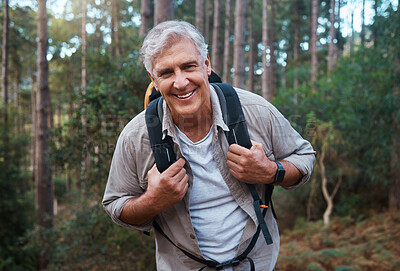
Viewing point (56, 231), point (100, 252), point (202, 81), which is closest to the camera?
point (202, 81)

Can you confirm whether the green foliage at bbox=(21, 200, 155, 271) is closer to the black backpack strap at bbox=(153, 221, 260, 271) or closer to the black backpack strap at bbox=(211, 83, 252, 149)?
the black backpack strap at bbox=(153, 221, 260, 271)

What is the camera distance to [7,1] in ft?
45.4

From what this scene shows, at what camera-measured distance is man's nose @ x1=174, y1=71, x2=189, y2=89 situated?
5.67 feet

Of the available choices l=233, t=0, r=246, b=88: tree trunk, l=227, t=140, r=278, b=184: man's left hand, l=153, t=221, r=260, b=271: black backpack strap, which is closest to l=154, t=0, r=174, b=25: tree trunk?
l=233, t=0, r=246, b=88: tree trunk

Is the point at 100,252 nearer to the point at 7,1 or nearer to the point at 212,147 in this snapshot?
the point at 212,147

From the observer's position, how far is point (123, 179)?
69.9 inches

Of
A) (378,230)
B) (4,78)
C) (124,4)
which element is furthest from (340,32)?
(4,78)

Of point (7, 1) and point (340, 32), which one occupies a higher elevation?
point (340, 32)

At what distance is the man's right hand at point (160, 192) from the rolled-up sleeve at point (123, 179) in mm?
84

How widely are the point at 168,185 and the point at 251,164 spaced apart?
0.43m

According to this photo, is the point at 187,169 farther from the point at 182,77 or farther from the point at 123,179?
the point at 182,77

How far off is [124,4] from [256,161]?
23176 mm

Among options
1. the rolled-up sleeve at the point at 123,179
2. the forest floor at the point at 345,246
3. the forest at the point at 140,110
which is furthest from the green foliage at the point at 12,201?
the rolled-up sleeve at the point at 123,179

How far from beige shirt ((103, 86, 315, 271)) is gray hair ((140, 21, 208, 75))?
1.00ft
